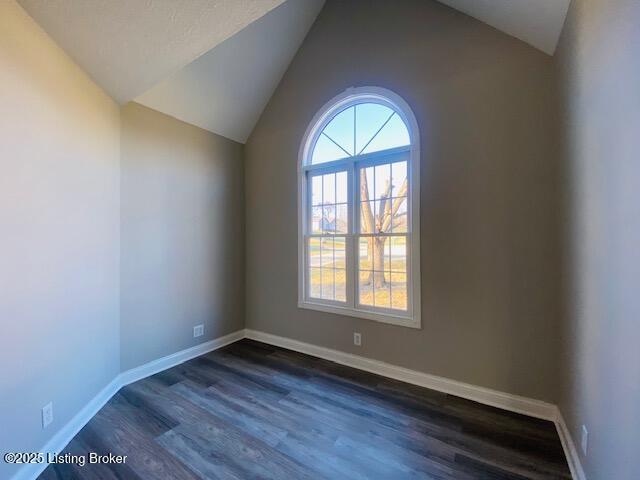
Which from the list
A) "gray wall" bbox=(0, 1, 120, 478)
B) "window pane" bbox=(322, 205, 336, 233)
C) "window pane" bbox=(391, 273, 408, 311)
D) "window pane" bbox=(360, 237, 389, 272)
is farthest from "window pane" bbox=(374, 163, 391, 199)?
"gray wall" bbox=(0, 1, 120, 478)

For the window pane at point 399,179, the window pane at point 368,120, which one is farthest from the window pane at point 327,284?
the window pane at point 368,120

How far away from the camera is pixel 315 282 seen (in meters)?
3.18

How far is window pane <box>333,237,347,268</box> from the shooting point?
2.99 metres

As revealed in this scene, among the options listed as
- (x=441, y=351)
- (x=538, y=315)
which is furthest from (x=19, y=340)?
(x=538, y=315)

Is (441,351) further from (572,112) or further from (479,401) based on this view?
(572,112)

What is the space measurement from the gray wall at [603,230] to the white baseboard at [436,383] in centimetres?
30

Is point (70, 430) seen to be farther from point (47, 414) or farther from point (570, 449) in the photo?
point (570, 449)

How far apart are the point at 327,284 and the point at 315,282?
0.17 meters

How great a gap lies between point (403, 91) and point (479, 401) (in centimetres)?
273

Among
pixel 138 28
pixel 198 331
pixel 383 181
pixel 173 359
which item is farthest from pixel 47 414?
pixel 383 181

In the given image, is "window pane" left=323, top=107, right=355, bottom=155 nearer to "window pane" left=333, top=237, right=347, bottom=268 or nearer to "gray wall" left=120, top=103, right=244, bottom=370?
"window pane" left=333, top=237, right=347, bottom=268

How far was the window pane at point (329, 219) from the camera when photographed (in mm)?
3068

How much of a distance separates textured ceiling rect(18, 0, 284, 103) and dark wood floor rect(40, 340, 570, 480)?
8.38ft

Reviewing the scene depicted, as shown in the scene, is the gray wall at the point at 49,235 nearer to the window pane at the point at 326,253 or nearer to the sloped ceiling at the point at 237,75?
the sloped ceiling at the point at 237,75
